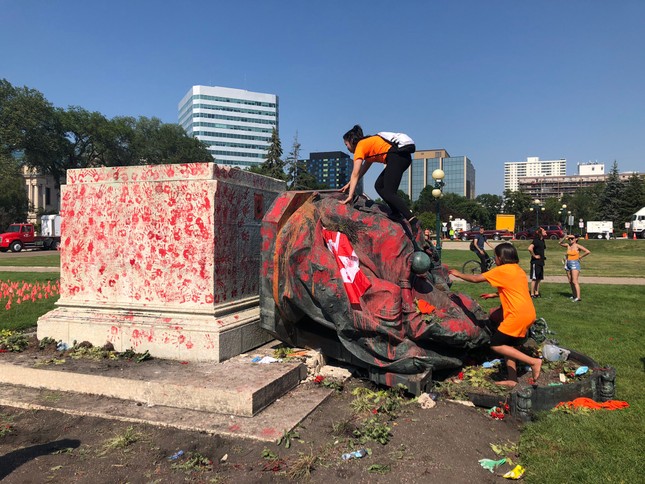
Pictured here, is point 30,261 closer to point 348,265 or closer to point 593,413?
point 348,265

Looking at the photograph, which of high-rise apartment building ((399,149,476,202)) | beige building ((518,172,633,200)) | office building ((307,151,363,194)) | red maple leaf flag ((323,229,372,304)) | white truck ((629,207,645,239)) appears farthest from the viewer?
beige building ((518,172,633,200))

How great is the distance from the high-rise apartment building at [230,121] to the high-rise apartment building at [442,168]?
49.3m

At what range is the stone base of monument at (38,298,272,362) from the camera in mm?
5211

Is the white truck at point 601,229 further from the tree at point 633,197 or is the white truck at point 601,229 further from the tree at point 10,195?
the tree at point 10,195

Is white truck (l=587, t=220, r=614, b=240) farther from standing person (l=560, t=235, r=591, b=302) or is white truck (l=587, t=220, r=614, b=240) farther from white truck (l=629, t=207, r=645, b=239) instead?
standing person (l=560, t=235, r=591, b=302)

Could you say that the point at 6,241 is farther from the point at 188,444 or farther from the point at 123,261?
the point at 188,444

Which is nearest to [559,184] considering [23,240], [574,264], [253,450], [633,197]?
[633,197]

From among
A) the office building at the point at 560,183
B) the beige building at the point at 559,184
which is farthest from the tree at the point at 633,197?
the beige building at the point at 559,184

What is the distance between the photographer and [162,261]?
18.4 feet

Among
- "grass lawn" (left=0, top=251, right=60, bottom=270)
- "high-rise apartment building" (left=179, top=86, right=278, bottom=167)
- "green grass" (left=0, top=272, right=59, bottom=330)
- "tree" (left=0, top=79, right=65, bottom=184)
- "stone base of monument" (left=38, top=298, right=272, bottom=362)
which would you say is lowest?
"grass lawn" (left=0, top=251, right=60, bottom=270)

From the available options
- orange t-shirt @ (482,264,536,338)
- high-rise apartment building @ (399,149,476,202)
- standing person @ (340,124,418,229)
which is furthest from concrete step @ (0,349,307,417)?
high-rise apartment building @ (399,149,476,202)

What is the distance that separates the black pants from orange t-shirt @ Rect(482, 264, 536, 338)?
120 centimetres

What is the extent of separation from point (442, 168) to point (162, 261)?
159 m

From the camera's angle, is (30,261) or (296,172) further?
(296,172)
